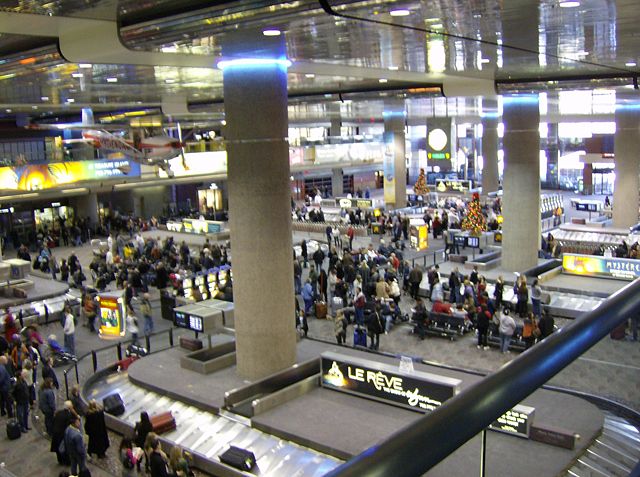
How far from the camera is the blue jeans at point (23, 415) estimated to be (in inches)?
513

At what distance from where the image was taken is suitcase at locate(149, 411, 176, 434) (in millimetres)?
12406

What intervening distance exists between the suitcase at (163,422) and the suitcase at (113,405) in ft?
4.09

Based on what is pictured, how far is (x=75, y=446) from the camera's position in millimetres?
10797

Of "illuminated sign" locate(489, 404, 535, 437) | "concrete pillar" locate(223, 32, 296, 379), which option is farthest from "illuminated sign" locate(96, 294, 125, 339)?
"illuminated sign" locate(489, 404, 535, 437)

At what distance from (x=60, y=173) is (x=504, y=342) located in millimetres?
27463

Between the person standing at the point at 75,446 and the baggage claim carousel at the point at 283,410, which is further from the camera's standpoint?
the baggage claim carousel at the point at 283,410

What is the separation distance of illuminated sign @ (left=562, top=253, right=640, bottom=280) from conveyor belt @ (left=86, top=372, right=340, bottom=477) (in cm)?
1466

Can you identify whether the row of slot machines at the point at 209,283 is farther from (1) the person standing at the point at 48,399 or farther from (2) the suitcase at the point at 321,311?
(1) the person standing at the point at 48,399

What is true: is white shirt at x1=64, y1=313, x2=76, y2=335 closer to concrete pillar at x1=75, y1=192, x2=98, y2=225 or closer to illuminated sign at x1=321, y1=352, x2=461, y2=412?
illuminated sign at x1=321, y1=352, x2=461, y2=412

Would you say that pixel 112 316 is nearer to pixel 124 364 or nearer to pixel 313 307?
pixel 124 364

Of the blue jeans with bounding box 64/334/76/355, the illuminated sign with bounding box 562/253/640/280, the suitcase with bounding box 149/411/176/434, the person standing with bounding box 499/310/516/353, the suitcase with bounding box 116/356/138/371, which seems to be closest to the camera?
the suitcase with bounding box 149/411/176/434

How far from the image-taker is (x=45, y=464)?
39.8 feet

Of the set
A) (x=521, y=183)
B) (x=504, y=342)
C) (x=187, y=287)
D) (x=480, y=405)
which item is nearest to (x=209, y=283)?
(x=187, y=287)

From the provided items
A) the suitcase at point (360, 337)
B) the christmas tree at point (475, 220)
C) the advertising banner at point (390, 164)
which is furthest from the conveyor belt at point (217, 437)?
the advertising banner at point (390, 164)
